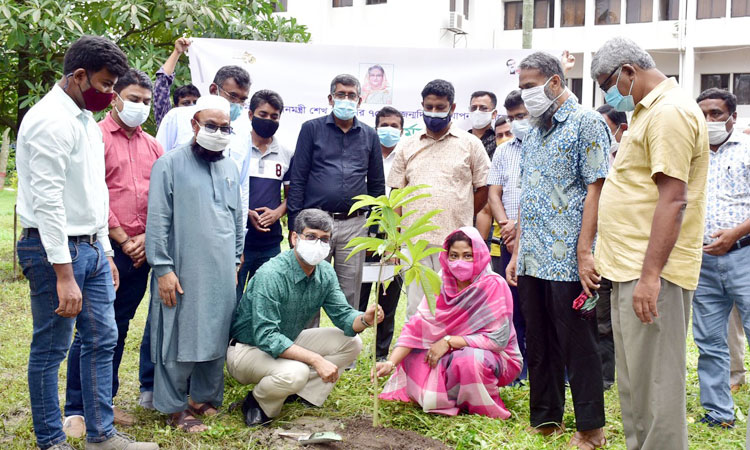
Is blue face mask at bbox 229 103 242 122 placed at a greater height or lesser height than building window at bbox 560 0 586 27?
lesser

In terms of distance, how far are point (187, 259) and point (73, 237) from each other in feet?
2.49

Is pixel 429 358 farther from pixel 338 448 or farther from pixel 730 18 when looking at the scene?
pixel 730 18

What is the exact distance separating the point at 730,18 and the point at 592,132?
67.7 ft

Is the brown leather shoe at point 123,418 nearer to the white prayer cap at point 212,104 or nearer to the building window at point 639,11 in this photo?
the white prayer cap at point 212,104

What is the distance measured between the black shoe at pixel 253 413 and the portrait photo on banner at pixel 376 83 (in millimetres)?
3751

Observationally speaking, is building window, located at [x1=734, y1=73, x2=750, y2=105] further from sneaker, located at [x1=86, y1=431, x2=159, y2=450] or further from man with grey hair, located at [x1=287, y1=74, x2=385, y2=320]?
sneaker, located at [x1=86, y1=431, x2=159, y2=450]

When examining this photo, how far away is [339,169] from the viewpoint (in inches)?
203

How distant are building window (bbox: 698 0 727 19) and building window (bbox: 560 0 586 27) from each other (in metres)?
3.39

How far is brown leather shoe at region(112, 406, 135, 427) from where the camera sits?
4133 mm

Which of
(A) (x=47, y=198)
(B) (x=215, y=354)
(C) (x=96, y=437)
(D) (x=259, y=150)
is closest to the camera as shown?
(A) (x=47, y=198)

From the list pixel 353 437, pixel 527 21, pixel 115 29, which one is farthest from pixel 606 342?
pixel 527 21

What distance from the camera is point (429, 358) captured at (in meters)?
4.42

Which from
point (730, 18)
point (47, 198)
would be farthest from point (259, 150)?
point (730, 18)

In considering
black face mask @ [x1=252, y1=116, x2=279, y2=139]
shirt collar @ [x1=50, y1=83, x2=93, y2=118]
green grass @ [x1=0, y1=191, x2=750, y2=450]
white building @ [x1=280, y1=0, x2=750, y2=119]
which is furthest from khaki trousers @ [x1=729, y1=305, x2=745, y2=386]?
white building @ [x1=280, y1=0, x2=750, y2=119]
